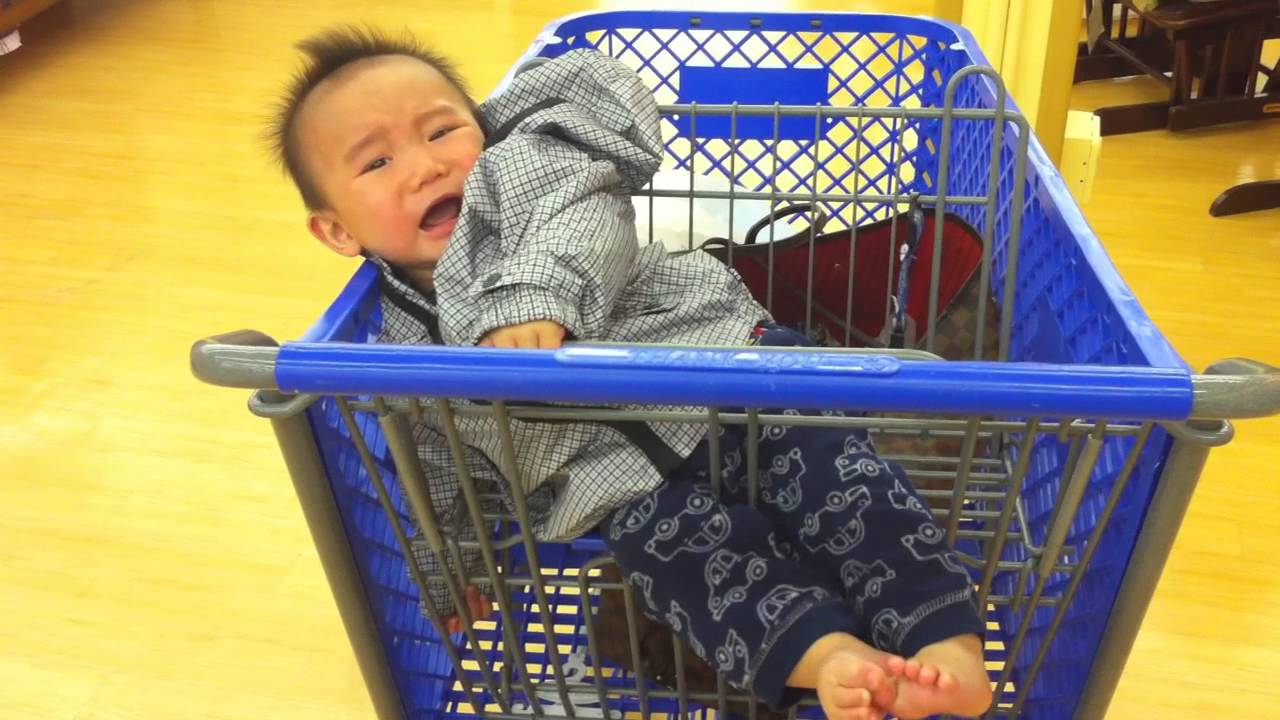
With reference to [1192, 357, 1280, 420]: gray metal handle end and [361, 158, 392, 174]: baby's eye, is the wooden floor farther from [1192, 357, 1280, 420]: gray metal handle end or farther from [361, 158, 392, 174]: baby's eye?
[1192, 357, 1280, 420]: gray metal handle end

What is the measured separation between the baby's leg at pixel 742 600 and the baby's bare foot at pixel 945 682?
0.5 inches

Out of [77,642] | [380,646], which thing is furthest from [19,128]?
[380,646]

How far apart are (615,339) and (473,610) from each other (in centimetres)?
23

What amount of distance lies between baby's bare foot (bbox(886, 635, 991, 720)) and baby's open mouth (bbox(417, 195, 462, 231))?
1.61 ft

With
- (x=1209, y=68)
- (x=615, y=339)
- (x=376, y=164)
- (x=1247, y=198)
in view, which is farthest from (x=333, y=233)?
(x=1209, y=68)

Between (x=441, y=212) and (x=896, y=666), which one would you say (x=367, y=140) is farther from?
(x=896, y=666)

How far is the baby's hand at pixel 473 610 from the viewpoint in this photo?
28.9 inches

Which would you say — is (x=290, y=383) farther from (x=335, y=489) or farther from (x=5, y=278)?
(x=5, y=278)

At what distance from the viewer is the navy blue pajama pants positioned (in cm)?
64

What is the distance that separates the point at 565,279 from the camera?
0.72 meters

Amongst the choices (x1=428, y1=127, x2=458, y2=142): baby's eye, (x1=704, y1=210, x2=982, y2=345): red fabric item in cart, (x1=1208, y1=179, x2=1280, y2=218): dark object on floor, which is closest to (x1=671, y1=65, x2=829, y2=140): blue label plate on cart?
(x1=704, y1=210, x2=982, y2=345): red fabric item in cart

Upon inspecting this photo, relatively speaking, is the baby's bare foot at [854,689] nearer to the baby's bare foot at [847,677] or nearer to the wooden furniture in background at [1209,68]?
the baby's bare foot at [847,677]

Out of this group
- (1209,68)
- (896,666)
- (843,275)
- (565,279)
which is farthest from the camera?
(1209,68)

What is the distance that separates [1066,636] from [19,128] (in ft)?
8.66
